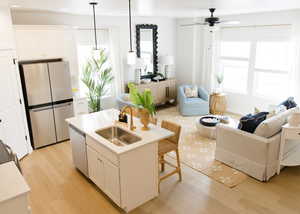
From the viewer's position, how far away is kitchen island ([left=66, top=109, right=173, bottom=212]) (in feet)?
9.52

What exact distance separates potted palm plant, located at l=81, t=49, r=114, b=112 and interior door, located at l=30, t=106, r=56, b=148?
1.25m

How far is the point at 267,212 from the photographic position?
3080 millimetres

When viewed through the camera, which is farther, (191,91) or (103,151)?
(191,91)

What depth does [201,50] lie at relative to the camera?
723 cm

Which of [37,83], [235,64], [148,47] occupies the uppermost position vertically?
[148,47]

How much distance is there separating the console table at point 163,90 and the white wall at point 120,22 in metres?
0.60

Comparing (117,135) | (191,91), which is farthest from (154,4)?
(191,91)

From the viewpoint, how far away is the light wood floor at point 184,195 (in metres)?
3.16

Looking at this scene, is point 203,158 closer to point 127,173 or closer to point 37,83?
point 127,173

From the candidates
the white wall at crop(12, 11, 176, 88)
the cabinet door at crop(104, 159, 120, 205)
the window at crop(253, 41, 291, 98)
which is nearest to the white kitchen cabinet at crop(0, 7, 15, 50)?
the white wall at crop(12, 11, 176, 88)

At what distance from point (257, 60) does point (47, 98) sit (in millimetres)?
5113

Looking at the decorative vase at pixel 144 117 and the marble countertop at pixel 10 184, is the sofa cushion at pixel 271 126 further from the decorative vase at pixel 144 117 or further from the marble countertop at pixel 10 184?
the marble countertop at pixel 10 184

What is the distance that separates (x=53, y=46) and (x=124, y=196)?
3435 mm

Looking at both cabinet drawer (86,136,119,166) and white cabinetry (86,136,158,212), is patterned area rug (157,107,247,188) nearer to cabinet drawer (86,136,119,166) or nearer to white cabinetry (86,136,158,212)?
white cabinetry (86,136,158,212)
